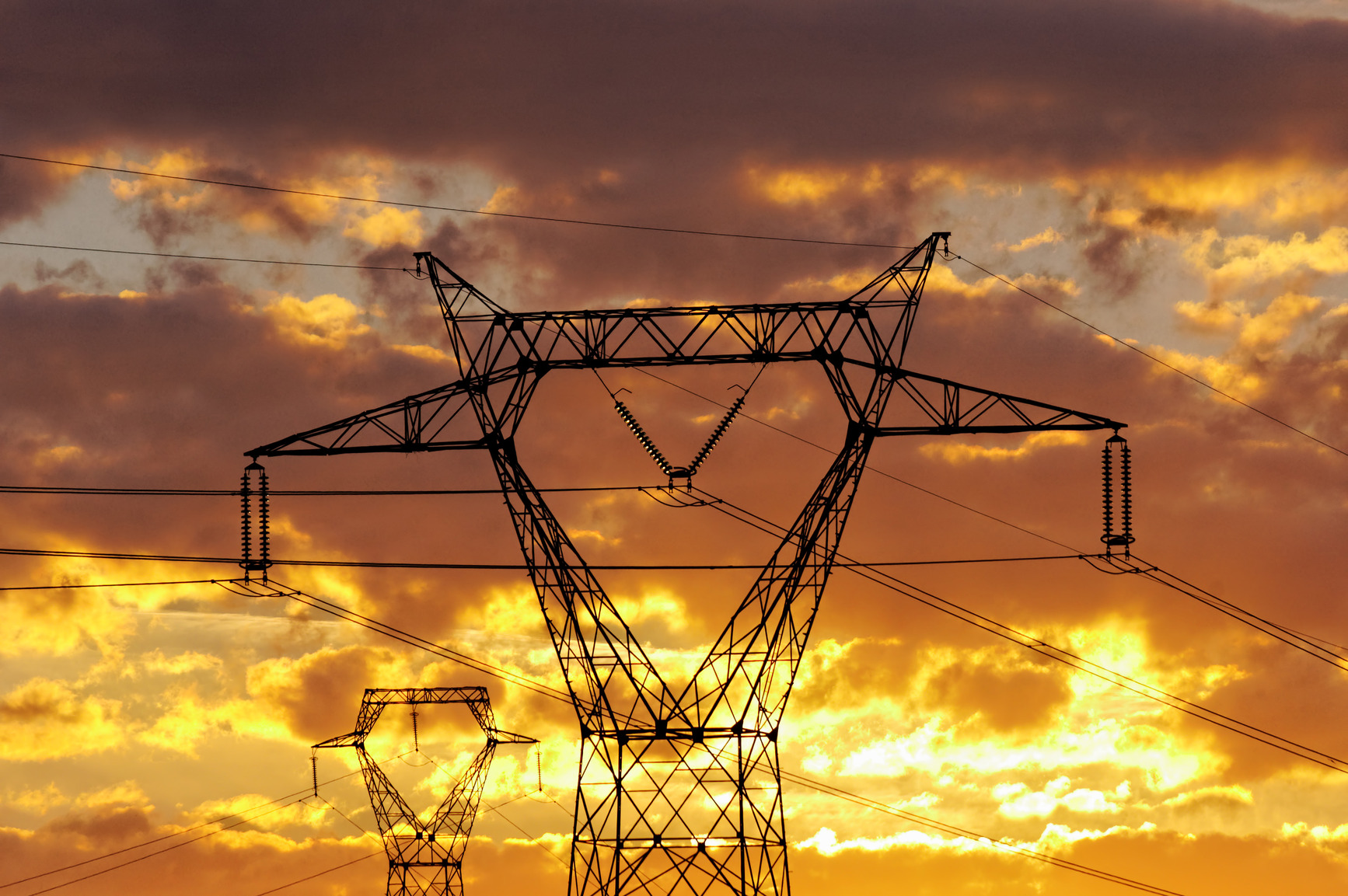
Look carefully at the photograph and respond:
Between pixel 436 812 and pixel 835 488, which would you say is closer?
pixel 835 488

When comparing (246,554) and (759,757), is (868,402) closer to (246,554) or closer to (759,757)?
(759,757)

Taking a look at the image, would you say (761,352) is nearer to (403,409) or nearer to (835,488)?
(835,488)

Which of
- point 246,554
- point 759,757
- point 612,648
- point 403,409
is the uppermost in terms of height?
point 403,409

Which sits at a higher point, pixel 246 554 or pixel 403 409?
pixel 403 409

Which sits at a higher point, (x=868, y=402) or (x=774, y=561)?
(x=868, y=402)

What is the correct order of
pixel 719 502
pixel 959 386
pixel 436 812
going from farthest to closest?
pixel 436 812
pixel 719 502
pixel 959 386

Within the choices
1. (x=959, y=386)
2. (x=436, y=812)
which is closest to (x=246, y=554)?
(x=959, y=386)

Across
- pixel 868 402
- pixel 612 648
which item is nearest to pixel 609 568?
pixel 612 648

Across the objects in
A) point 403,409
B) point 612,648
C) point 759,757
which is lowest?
point 759,757

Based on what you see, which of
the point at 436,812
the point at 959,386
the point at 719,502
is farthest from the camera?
the point at 436,812
